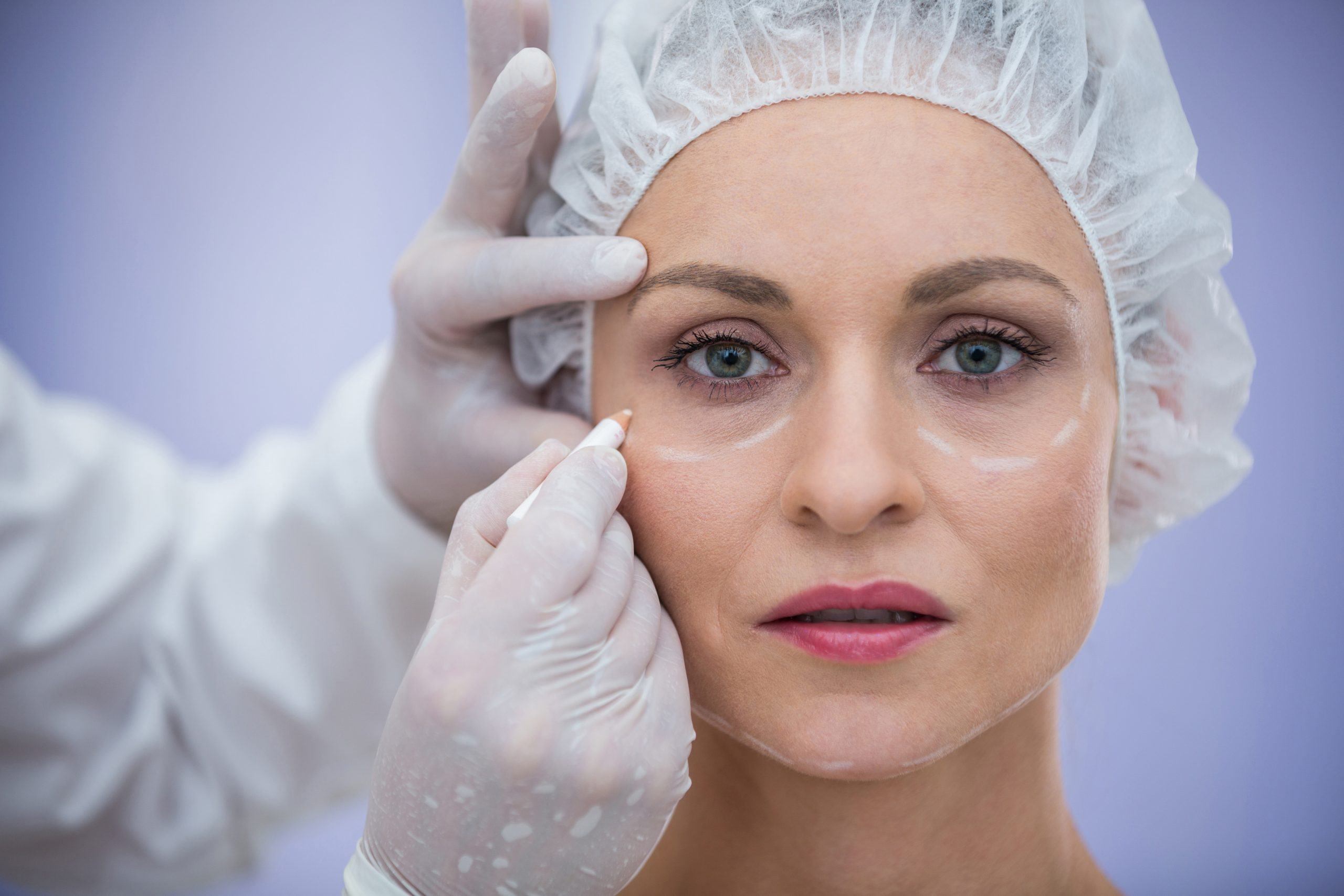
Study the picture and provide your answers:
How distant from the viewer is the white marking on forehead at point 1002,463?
1188mm

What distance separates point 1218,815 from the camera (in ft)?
7.70

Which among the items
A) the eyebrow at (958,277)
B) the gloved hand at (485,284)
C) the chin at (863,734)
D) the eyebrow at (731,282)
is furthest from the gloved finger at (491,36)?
the chin at (863,734)

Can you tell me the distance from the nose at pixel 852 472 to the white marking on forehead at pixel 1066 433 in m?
0.19

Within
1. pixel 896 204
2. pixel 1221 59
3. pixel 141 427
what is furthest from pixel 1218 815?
pixel 141 427

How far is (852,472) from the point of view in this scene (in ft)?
3.63

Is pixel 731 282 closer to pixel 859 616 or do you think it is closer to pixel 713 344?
pixel 713 344

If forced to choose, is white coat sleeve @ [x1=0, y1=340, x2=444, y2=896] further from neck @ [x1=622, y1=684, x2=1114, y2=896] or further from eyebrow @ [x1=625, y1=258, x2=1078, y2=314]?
eyebrow @ [x1=625, y1=258, x2=1078, y2=314]

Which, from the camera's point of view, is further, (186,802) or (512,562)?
(186,802)

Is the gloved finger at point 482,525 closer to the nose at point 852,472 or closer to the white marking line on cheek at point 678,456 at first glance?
the white marking line on cheek at point 678,456

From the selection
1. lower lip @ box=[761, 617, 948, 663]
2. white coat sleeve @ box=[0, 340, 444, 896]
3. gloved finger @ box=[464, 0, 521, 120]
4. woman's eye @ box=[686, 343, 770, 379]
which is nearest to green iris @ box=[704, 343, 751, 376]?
woman's eye @ box=[686, 343, 770, 379]

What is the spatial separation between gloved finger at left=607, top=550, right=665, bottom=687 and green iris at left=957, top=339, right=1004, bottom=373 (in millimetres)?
460

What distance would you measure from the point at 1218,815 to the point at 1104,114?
1.74m

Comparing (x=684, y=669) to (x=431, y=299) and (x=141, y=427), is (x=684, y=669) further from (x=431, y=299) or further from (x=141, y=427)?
(x=141, y=427)

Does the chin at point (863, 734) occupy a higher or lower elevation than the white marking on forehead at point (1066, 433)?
lower
